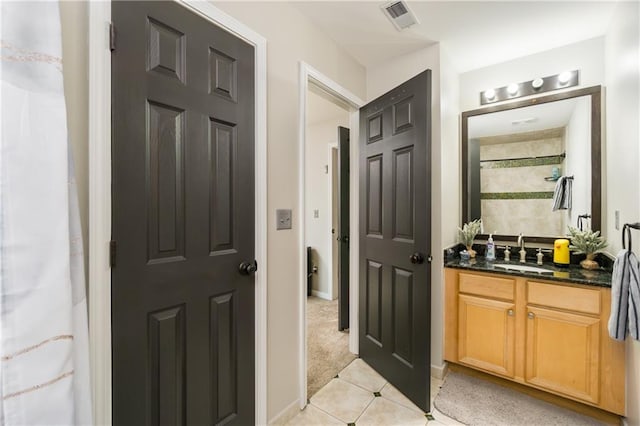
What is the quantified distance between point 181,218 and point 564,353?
2292 millimetres

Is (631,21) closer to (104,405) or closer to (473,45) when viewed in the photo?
(473,45)

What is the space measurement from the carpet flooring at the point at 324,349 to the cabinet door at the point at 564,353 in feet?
4.26

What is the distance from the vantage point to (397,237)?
197cm

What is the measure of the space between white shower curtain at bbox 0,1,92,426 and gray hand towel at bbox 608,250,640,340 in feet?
7.18

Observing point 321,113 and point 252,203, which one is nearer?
point 252,203

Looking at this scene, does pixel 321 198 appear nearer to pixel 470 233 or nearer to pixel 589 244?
pixel 470 233

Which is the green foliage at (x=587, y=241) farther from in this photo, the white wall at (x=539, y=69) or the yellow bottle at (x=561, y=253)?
the white wall at (x=539, y=69)

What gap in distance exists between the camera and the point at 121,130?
956mm

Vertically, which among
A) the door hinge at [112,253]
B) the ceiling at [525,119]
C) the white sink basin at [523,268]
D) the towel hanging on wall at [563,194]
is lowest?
the white sink basin at [523,268]

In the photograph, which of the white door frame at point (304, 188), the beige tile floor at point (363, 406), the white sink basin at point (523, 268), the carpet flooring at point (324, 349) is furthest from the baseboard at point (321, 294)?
the white sink basin at point (523, 268)

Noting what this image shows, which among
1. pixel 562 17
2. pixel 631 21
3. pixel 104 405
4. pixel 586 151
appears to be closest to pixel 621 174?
pixel 586 151

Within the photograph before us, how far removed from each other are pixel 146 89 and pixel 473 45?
88.8 inches

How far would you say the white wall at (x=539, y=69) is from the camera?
81.0 inches

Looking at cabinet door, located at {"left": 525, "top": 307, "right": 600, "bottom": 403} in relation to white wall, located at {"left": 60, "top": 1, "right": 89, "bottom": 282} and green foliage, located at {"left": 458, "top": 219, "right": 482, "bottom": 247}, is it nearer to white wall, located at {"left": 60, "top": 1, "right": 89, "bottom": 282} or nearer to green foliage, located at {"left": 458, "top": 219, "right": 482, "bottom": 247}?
green foliage, located at {"left": 458, "top": 219, "right": 482, "bottom": 247}
